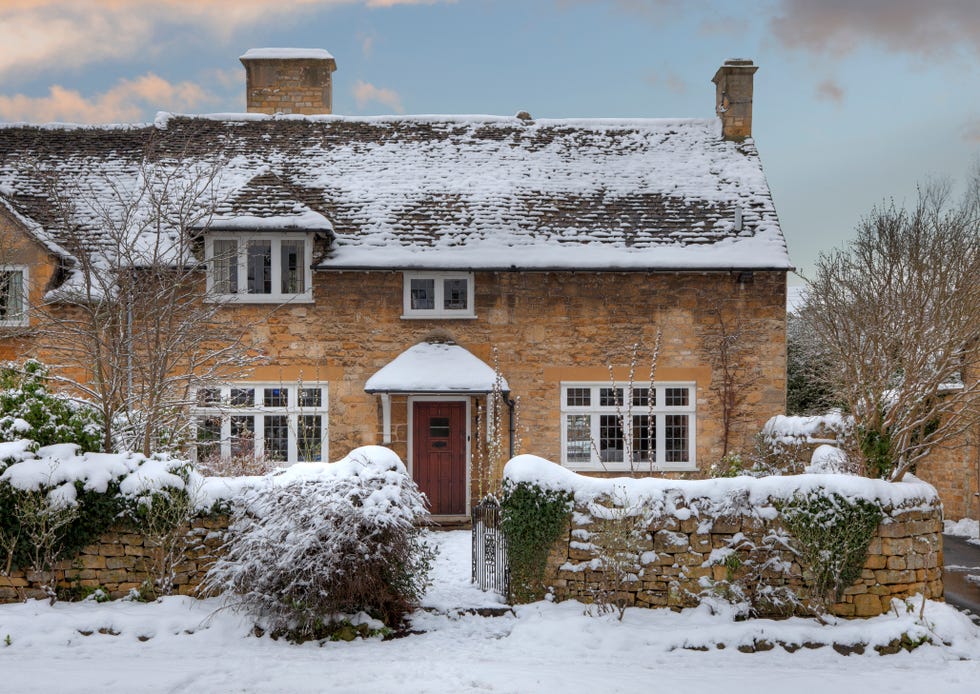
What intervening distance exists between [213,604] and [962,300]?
36.5ft

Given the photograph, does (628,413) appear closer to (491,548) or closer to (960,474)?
(491,548)

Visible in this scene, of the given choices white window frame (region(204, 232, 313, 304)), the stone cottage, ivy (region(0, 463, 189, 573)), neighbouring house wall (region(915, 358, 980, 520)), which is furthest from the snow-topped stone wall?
neighbouring house wall (region(915, 358, 980, 520))

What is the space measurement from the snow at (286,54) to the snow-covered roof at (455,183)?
2161mm

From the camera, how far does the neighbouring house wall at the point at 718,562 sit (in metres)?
8.52

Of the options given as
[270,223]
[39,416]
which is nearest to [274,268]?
[270,223]

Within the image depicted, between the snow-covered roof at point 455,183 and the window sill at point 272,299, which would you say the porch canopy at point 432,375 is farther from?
the window sill at point 272,299

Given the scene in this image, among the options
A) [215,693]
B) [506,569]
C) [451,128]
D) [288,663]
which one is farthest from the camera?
[451,128]

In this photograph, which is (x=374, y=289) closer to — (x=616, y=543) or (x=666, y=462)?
(x=666, y=462)

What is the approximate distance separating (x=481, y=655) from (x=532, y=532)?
65.1 inches

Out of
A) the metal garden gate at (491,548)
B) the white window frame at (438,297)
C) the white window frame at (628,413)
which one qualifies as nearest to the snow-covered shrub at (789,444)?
the white window frame at (628,413)

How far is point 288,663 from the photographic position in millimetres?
7422

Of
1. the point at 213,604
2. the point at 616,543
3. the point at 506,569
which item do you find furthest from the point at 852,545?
the point at 213,604

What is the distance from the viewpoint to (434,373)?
44.9 feet

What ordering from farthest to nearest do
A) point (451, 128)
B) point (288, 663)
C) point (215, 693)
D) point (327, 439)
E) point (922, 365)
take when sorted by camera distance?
point (451, 128) → point (327, 439) → point (922, 365) → point (288, 663) → point (215, 693)
